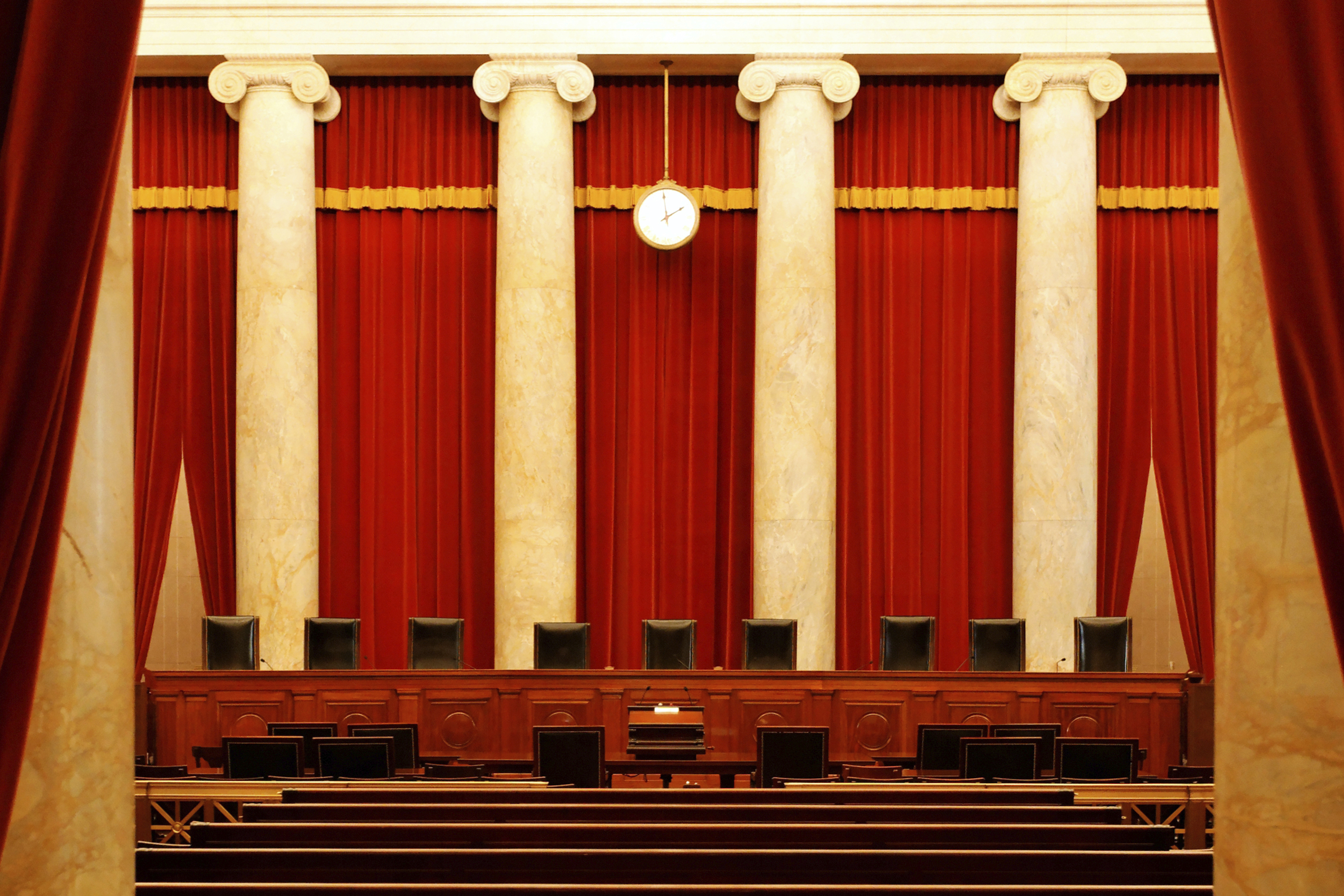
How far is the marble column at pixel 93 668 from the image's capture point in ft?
7.07

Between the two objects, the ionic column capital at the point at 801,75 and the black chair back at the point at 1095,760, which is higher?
the ionic column capital at the point at 801,75

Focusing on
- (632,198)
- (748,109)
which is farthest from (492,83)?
(748,109)

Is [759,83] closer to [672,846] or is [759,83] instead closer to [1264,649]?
[672,846]

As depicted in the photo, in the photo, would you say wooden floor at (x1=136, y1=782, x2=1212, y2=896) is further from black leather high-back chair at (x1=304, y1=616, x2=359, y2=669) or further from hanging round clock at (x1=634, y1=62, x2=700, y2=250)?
hanging round clock at (x1=634, y1=62, x2=700, y2=250)

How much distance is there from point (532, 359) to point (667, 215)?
163 centimetres

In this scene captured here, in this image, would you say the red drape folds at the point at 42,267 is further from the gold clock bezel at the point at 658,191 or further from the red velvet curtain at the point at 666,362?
the red velvet curtain at the point at 666,362

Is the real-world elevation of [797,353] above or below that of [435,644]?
above

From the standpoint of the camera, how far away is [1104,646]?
8.64 meters

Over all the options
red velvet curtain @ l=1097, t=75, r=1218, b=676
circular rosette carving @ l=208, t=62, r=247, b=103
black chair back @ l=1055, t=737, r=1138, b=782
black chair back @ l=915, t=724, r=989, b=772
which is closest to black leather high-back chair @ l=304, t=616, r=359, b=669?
black chair back @ l=915, t=724, r=989, b=772

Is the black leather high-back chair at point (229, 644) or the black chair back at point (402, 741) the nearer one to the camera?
the black chair back at point (402, 741)

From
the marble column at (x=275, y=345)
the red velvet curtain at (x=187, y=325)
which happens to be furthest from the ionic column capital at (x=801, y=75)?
the red velvet curtain at (x=187, y=325)

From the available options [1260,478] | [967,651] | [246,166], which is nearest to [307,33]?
[246,166]

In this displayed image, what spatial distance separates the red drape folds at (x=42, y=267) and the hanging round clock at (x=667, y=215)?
8004 mm

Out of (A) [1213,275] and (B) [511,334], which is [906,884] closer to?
(B) [511,334]
